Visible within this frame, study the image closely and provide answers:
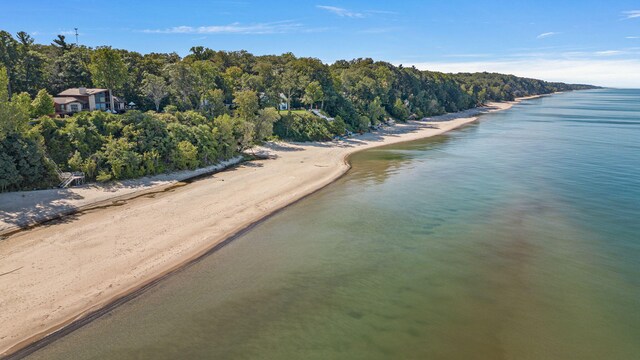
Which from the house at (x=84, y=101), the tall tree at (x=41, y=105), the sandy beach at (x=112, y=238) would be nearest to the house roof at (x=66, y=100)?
the house at (x=84, y=101)

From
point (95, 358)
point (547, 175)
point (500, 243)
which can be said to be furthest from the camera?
point (547, 175)

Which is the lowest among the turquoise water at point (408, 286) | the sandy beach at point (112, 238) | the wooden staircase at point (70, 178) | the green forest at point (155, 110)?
the turquoise water at point (408, 286)

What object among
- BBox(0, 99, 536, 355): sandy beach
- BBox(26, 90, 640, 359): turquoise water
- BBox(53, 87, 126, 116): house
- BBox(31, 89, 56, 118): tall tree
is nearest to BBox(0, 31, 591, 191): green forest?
BBox(31, 89, 56, 118): tall tree

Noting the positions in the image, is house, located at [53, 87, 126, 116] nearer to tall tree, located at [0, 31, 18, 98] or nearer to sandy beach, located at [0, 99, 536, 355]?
tall tree, located at [0, 31, 18, 98]

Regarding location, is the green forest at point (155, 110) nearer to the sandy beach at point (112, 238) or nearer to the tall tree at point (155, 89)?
the tall tree at point (155, 89)

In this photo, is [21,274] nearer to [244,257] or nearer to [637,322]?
[244,257]

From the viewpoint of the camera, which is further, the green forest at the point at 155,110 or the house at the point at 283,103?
the house at the point at 283,103

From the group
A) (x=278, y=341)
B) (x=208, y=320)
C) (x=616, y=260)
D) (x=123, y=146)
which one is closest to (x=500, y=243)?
(x=616, y=260)
